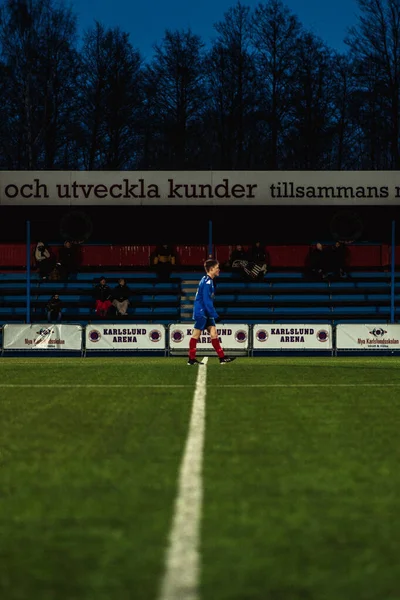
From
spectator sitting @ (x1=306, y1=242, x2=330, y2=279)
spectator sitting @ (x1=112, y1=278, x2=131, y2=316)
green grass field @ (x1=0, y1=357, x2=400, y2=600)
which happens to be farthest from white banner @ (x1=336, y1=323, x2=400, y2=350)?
green grass field @ (x1=0, y1=357, x2=400, y2=600)

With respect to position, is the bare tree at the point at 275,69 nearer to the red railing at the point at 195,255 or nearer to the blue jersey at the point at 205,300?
the red railing at the point at 195,255

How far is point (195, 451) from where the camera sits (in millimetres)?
7117

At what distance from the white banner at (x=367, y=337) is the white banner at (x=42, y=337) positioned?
655cm

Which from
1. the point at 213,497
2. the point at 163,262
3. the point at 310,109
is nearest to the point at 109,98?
the point at 310,109

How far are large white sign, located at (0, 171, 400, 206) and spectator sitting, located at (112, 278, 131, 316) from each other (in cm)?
260

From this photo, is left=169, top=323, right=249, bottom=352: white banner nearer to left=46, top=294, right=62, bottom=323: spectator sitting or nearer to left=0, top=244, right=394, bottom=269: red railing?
left=46, top=294, right=62, bottom=323: spectator sitting

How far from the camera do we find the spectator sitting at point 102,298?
28312mm

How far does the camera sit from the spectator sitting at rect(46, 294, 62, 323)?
27969mm

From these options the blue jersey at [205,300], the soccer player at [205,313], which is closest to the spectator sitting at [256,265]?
the soccer player at [205,313]

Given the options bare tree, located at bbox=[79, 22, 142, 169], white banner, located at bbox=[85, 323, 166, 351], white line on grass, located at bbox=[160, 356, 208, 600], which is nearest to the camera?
white line on grass, located at bbox=[160, 356, 208, 600]

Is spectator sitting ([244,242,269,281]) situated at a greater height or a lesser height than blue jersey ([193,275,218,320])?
greater

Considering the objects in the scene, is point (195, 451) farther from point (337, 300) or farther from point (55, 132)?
point (55, 132)

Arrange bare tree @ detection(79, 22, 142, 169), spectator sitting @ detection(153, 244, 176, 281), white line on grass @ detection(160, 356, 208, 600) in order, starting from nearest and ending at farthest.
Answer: white line on grass @ detection(160, 356, 208, 600) < spectator sitting @ detection(153, 244, 176, 281) < bare tree @ detection(79, 22, 142, 169)

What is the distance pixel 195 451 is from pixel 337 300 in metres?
24.3
